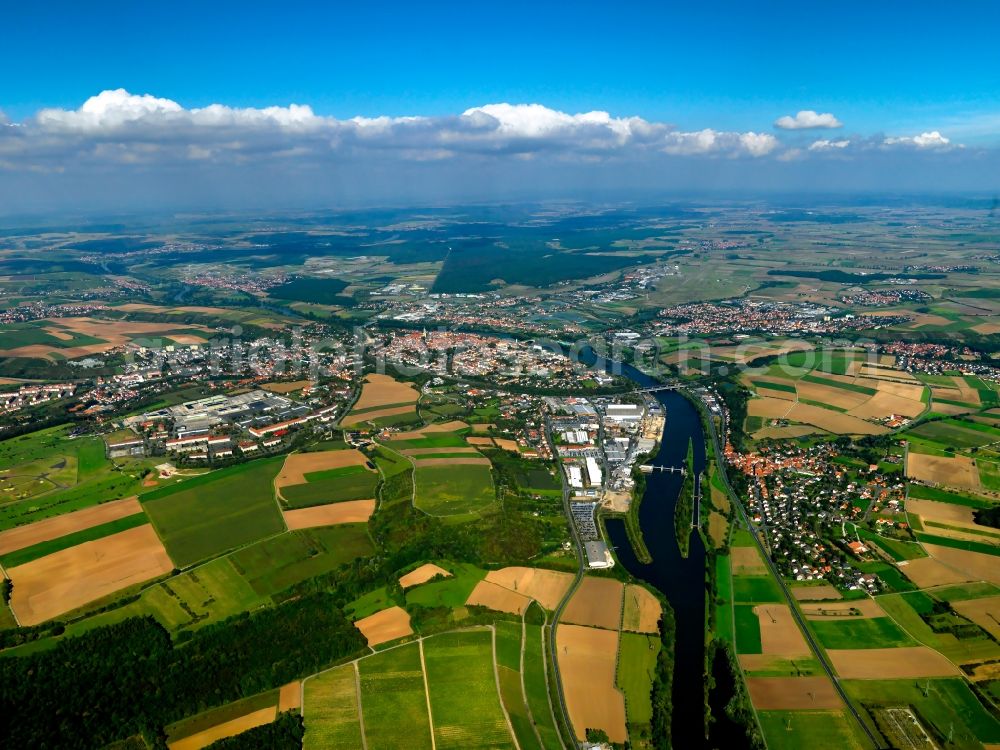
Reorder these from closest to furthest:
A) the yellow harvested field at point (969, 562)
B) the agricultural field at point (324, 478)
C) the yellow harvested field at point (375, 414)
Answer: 1. the yellow harvested field at point (969, 562)
2. the agricultural field at point (324, 478)
3. the yellow harvested field at point (375, 414)

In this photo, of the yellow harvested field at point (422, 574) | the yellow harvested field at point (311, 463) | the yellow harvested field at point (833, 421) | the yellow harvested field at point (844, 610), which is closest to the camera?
the yellow harvested field at point (844, 610)

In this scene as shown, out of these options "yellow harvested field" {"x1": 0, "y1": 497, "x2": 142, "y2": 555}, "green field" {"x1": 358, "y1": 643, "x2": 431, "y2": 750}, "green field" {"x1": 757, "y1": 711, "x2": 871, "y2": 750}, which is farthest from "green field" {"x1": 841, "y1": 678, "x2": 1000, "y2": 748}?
"yellow harvested field" {"x1": 0, "y1": 497, "x2": 142, "y2": 555}

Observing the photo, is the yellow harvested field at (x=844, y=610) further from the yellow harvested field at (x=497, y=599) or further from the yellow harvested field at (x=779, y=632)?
the yellow harvested field at (x=497, y=599)

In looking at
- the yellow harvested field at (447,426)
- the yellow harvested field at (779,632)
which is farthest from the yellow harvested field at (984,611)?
the yellow harvested field at (447,426)

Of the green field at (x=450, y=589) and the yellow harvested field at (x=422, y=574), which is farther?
the yellow harvested field at (x=422, y=574)

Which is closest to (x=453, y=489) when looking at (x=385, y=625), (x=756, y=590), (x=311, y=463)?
(x=311, y=463)

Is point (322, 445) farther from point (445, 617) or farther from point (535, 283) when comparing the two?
point (535, 283)

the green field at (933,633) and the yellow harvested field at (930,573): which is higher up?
the yellow harvested field at (930,573)
